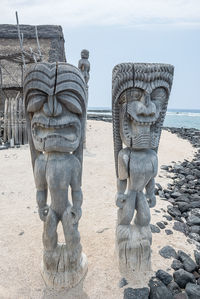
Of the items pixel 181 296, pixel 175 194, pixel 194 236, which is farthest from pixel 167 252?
pixel 175 194

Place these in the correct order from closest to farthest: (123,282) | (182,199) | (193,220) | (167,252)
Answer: (123,282) → (167,252) → (193,220) → (182,199)

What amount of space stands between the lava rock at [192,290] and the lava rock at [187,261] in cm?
27

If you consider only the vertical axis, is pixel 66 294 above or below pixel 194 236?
above

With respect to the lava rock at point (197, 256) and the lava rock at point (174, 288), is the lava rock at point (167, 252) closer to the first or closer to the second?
the lava rock at point (197, 256)

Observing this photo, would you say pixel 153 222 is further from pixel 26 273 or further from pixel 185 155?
pixel 185 155

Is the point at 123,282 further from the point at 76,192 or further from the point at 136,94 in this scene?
the point at 136,94

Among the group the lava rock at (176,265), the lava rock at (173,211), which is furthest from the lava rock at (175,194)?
the lava rock at (176,265)

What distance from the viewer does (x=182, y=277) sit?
8.16 ft

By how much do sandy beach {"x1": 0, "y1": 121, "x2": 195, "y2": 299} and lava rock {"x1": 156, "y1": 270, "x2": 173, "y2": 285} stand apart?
0.12 metres

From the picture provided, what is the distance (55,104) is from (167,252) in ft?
7.48

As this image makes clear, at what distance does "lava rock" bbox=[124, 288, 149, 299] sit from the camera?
7.44ft

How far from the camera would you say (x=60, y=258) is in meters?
2.28

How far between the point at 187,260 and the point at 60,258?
1.53 meters

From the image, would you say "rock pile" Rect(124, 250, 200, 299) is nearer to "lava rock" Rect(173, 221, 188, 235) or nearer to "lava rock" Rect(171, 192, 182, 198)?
"lava rock" Rect(173, 221, 188, 235)
